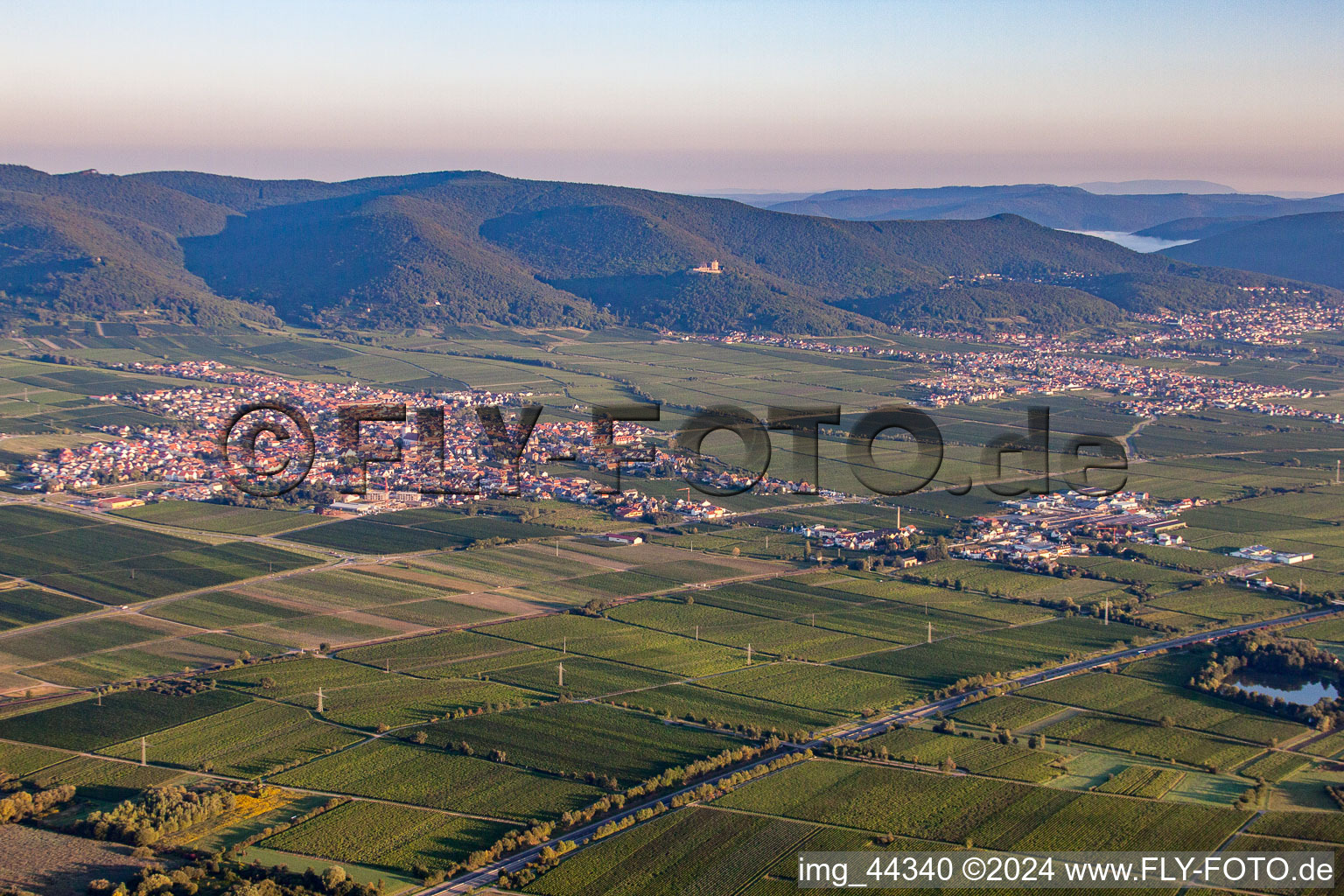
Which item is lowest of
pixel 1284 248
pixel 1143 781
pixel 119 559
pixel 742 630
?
pixel 1143 781

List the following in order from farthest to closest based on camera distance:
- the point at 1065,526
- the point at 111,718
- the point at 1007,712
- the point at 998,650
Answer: the point at 1065,526
the point at 998,650
the point at 1007,712
the point at 111,718

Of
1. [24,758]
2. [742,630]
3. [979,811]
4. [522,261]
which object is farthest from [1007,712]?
[522,261]

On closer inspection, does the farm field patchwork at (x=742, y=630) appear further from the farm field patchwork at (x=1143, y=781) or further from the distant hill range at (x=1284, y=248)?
the distant hill range at (x=1284, y=248)

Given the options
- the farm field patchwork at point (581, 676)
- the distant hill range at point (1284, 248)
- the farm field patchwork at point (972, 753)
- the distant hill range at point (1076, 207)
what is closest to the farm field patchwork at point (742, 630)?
the farm field patchwork at point (581, 676)

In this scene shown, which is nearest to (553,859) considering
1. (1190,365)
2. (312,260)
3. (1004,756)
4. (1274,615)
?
(1004,756)

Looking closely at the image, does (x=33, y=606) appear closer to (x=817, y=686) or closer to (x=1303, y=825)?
(x=817, y=686)

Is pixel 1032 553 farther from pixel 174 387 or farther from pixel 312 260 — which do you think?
pixel 312 260

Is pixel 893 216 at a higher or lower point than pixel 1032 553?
higher
